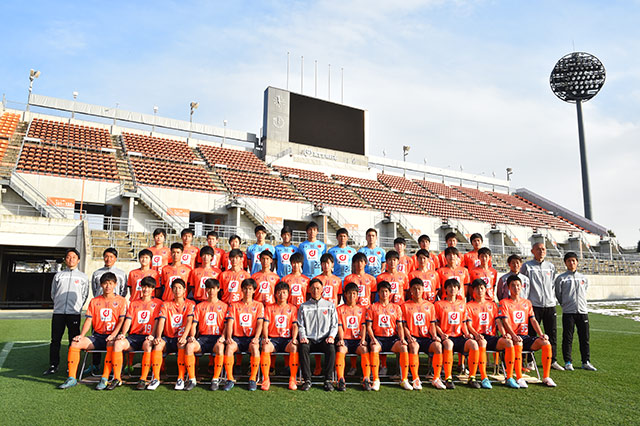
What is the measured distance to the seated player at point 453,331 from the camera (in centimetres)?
526

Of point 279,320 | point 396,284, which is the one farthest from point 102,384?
point 396,284

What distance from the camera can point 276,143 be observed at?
29250 mm

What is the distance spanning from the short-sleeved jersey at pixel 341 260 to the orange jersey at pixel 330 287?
24.6 inches

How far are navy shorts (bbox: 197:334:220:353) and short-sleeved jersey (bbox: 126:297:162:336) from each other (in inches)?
27.2

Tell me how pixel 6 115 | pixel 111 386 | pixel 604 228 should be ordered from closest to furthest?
pixel 111 386
pixel 6 115
pixel 604 228

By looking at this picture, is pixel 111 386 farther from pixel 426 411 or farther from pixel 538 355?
pixel 538 355

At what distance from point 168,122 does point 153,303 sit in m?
27.8

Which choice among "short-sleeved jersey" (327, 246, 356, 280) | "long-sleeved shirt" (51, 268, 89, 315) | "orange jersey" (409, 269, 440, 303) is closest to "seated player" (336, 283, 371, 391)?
"short-sleeved jersey" (327, 246, 356, 280)

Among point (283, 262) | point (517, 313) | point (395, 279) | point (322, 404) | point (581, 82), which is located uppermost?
point (581, 82)

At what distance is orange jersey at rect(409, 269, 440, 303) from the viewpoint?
625cm

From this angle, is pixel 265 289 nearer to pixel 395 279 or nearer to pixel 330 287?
pixel 330 287

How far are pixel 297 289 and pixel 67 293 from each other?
3244 mm

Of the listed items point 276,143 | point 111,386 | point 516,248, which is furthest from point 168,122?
point 111,386

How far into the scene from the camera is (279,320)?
5.51 m
